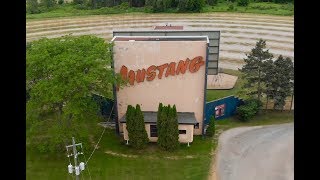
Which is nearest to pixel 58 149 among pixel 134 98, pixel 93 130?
pixel 93 130

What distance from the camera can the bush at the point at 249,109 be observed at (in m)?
32.7

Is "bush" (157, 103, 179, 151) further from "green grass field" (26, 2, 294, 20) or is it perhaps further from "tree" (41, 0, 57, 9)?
"tree" (41, 0, 57, 9)

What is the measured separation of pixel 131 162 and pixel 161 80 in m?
6.33

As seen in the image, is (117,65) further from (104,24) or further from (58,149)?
(104,24)

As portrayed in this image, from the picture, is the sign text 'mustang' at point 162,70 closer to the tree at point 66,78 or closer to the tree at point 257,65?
the tree at point 66,78

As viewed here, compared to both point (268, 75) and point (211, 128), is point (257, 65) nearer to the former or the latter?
point (268, 75)

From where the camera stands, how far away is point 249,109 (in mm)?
32688

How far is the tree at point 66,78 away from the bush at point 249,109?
11.2 m

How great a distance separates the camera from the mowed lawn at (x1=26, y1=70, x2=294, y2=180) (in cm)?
2569

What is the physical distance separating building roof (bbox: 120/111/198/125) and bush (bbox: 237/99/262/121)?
5.50 meters

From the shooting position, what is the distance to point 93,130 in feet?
106

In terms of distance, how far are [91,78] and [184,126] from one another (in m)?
7.63

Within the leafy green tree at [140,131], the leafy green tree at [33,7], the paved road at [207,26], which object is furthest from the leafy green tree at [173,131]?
the leafy green tree at [33,7]

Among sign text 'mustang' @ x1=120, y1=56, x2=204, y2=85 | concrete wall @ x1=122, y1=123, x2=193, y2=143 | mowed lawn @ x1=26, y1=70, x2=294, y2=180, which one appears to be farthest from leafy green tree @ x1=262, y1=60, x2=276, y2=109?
concrete wall @ x1=122, y1=123, x2=193, y2=143
